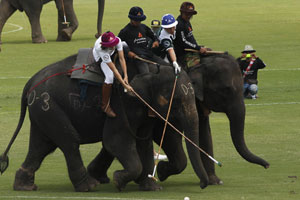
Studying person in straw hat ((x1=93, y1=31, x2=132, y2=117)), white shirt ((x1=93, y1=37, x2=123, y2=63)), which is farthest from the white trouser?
white shirt ((x1=93, y1=37, x2=123, y2=63))

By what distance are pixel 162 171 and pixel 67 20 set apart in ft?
67.5

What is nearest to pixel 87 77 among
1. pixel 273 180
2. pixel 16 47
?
pixel 273 180

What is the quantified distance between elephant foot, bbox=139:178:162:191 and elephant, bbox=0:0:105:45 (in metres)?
20.0

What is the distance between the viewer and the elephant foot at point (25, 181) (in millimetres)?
13969

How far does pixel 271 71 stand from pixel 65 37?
9.34 m

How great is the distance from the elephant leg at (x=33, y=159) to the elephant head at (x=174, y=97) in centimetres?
160

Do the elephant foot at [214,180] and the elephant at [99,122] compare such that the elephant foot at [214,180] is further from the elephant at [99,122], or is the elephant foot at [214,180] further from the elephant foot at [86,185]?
the elephant foot at [86,185]

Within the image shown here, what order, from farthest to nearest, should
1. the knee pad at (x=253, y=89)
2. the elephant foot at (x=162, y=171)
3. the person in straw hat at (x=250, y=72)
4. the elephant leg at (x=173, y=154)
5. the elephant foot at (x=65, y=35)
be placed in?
the elephant foot at (x=65, y=35) → the person in straw hat at (x=250, y=72) → the knee pad at (x=253, y=89) → the elephant foot at (x=162, y=171) → the elephant leg at (x=173, y=154)

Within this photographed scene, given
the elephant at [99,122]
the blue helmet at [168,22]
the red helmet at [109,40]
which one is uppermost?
the blue helmet at [168,22]

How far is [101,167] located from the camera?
14.8m

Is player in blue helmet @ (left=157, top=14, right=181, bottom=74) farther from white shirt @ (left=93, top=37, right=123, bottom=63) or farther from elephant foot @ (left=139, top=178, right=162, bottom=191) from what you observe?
elephant foot @ (left=139, top=178, right=162, bottom=191)

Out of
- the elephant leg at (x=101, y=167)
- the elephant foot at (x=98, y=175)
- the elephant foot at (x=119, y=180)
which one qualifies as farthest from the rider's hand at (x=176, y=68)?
the elephant foot at (x=98, y=175)

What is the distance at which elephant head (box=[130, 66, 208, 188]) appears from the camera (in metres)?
13.6

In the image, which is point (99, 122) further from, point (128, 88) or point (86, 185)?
point (86, 185)
